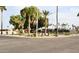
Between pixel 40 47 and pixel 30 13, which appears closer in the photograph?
pixel 40 47

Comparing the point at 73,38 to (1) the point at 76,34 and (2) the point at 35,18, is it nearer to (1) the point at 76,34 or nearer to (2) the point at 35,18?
(1) the point at 76,34

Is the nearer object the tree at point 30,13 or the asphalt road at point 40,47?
the asphalt road at point 40,47

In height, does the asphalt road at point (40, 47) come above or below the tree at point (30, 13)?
below

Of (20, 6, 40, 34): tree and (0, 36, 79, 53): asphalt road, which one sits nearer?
(0, 36, 79, 53): asphalt road

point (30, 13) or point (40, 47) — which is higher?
point (30, 13)

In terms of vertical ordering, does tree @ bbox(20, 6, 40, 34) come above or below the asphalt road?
above

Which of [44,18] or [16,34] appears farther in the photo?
[16,34]

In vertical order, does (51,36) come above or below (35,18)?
below
